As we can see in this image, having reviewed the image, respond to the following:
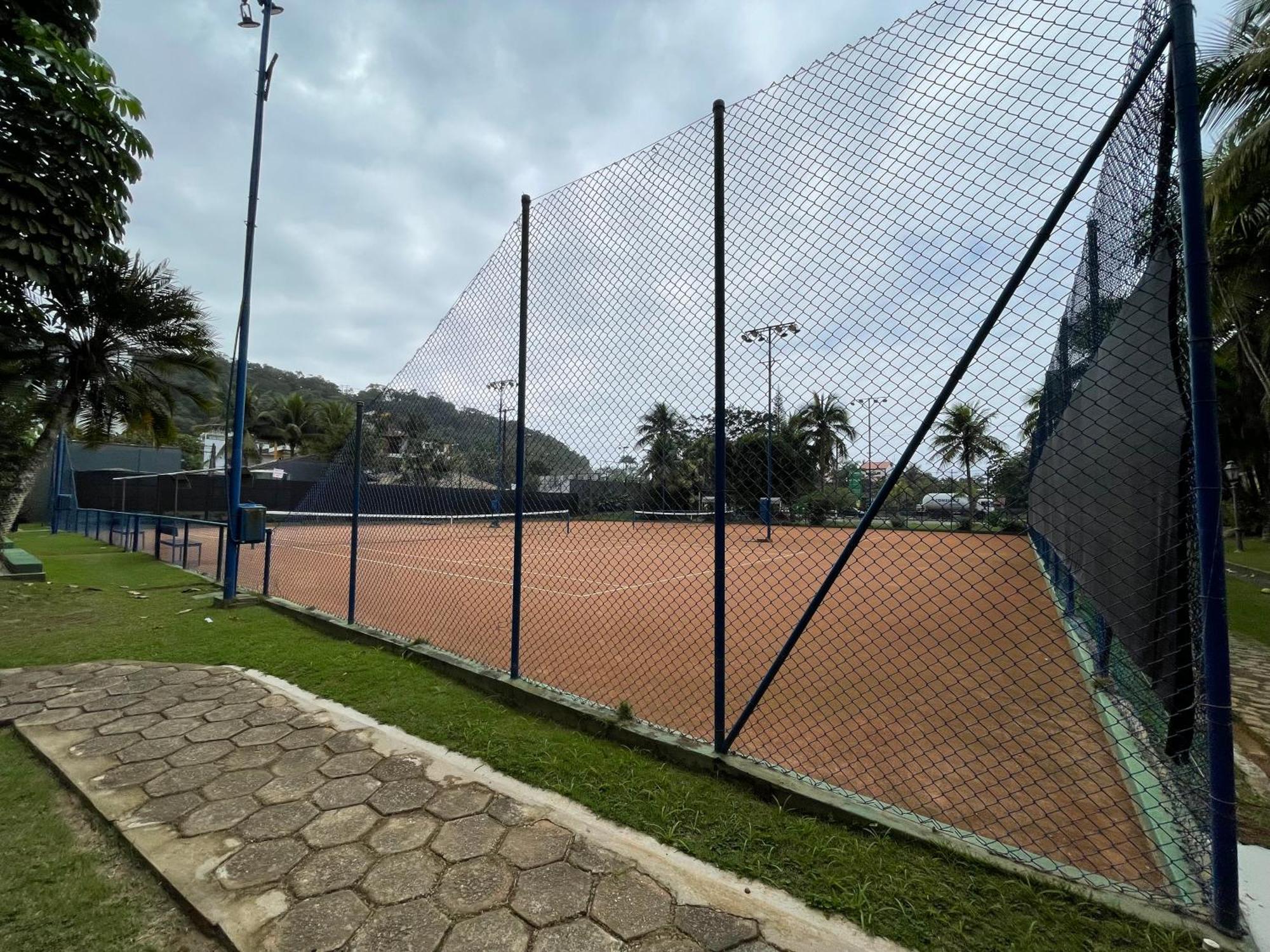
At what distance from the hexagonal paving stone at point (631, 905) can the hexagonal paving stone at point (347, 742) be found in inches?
66.6

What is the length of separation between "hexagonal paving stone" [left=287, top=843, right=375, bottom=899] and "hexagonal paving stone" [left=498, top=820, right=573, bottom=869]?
0.49 m

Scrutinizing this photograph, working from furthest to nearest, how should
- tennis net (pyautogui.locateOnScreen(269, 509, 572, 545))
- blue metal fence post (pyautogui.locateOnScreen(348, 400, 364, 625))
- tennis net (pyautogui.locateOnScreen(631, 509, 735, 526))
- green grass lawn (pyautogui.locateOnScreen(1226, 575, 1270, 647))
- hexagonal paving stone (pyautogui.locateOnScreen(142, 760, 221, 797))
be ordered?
green grass lawn (pyautogui.locateOnScreen(1226, 575, 1270, 647)), blue metal fence post (pyautogui.locateOnScreen(348, 400, 364, 625)), tennis net (pyautogui.locateOnScreen(269, 509, 572, 545)), tennis net (pyautogui.locateOnScreen(631, 509, 735, 526)), hexagonal paving stone (pyautogui.locateOnScreen(142, 760, 221, 797))

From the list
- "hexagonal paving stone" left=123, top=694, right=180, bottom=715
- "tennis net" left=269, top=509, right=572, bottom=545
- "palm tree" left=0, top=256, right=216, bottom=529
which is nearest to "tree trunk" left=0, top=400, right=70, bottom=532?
"palm tree" left=0, top=256, right=216, bottom=529

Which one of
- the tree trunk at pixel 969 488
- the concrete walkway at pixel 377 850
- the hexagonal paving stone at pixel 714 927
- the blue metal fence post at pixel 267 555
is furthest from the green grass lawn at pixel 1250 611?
the blue metal fence post at pixel 267 555

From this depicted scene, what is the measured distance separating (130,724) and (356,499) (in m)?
2.72

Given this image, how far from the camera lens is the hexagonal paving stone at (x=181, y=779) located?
8.30 ft

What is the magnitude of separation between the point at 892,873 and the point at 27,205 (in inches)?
308

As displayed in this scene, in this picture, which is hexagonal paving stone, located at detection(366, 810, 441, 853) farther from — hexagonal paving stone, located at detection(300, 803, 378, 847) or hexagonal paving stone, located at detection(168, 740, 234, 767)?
hexagonal paving stone, located at detection(168, 740, 234, 767)

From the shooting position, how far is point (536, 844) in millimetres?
2172

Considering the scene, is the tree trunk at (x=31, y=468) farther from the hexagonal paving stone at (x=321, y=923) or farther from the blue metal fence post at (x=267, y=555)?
the hexagonal paving stone at (x=321, y=923)

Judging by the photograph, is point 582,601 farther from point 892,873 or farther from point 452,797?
point 892,873

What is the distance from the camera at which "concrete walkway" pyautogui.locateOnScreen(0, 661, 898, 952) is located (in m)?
1.72

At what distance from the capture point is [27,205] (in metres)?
5.00

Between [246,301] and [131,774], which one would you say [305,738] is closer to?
[131,774]
